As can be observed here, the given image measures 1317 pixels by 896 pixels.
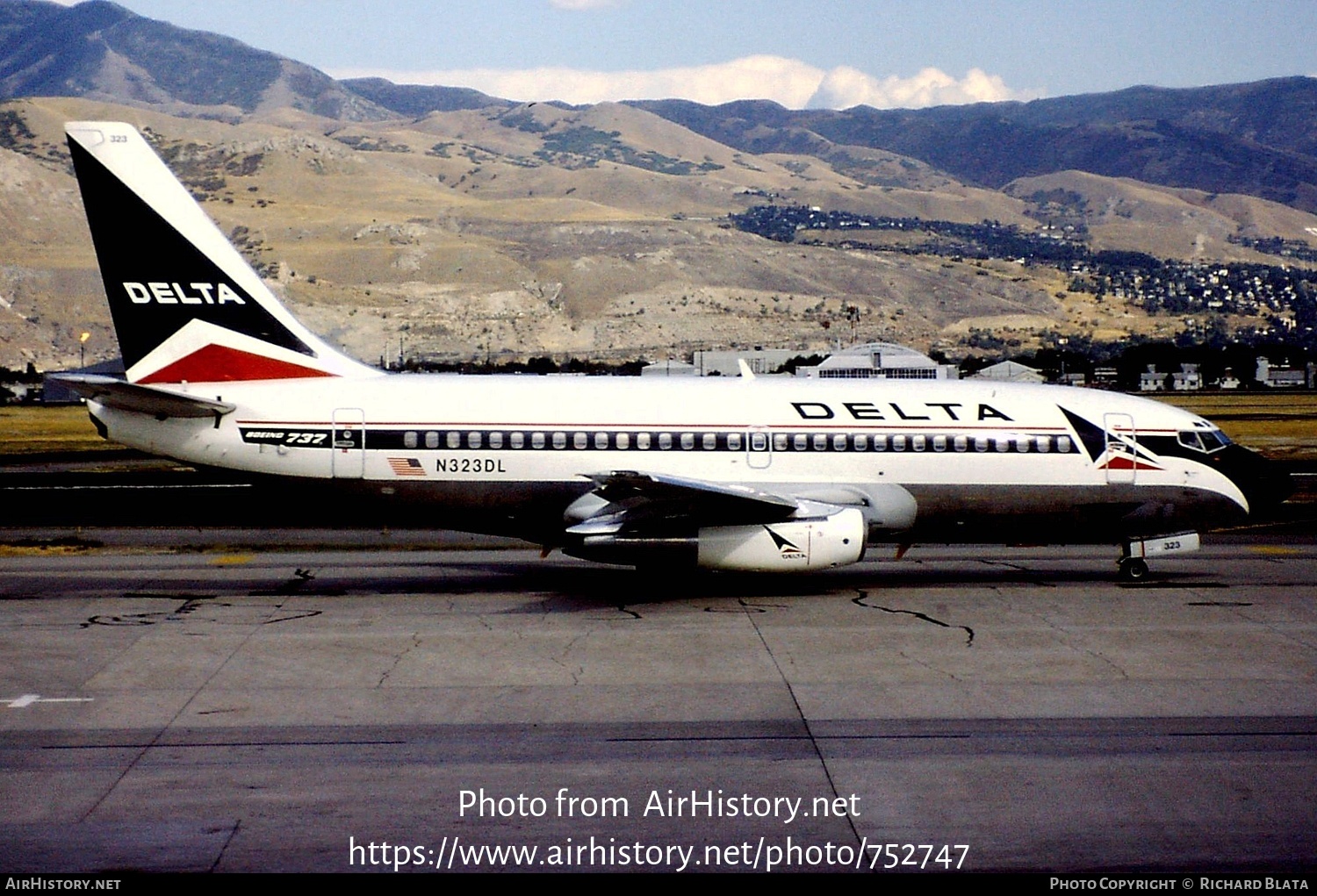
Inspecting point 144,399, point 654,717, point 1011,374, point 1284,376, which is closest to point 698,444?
point 654,717

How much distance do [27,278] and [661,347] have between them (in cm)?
8234

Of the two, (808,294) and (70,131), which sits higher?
(70,131)

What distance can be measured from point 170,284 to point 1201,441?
18.4 metres

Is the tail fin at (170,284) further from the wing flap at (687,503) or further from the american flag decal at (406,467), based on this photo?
the wing flap at (687,503)

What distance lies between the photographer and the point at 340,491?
2302cm

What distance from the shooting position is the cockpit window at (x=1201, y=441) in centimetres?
2427

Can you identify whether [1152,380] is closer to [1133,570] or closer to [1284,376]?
[1284,376]

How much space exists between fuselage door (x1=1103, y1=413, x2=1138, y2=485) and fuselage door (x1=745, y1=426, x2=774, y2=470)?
609cm

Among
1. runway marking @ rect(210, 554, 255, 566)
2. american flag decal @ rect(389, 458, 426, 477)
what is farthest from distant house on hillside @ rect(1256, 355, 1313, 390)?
american flag decal @ rect(389, 458, 426, 477)

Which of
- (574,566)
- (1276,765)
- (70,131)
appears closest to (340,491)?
(574,566)

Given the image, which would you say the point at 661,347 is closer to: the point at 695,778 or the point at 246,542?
the point at 246,542

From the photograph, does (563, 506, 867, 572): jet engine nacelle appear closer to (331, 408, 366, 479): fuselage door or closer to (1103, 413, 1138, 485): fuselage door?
(331, 408, 366, 479): fuselage door

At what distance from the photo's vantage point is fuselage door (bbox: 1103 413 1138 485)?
2395 cm

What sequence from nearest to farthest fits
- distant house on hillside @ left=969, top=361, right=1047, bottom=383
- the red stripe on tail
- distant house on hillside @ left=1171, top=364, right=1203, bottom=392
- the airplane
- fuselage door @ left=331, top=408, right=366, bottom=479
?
1. the airplane
2. fuselage door @ left=331, top=408, right=366, bottom=479
3. the red stripe on tail
4. distant house on hillside @ left=969, top=361, right=1047, bottom=383
5. distant house on hillside @ left=1171, top=364, right=1203, bottom=392
